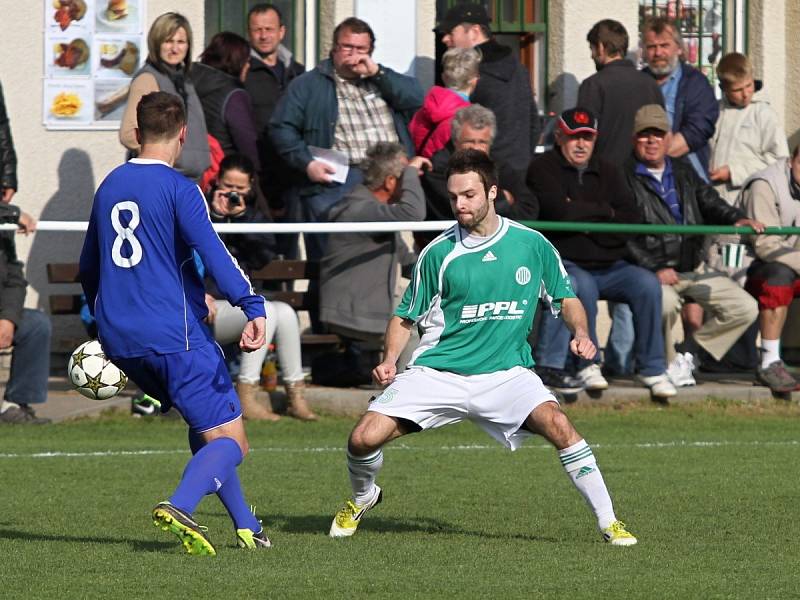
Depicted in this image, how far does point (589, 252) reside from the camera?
43.1ft

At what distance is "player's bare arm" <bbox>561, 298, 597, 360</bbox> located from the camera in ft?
25.4

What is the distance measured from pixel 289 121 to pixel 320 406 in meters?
2.04

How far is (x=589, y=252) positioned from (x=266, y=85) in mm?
2735

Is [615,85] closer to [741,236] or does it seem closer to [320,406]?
[741,236]

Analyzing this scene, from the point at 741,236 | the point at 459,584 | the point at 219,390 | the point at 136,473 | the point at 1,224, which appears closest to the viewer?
the point at 459,584

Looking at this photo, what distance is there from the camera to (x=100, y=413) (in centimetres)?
1280

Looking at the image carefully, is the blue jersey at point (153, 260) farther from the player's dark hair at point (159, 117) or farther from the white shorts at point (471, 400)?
the white shorts at point (471, 400)

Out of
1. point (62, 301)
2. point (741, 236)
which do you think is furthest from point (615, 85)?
point (62, 301)

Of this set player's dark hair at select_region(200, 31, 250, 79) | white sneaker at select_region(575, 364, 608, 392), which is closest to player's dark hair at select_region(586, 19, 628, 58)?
white sneaker at select_region(575, 364, 608, 392)

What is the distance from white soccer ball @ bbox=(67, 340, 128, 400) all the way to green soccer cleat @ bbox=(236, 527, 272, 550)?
3.37ft

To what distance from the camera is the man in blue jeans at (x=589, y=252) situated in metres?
13.0

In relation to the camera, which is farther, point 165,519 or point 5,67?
point 5,67

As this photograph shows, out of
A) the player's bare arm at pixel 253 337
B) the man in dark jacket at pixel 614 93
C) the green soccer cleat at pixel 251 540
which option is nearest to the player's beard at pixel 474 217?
the player's bare arm at pixel 253 337

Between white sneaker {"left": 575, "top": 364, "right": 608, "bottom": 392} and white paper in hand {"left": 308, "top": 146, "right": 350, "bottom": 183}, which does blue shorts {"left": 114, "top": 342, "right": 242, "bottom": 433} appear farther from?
white sneaker {"left": 575, "top": 364, "right": 608, "bottom": 392}
